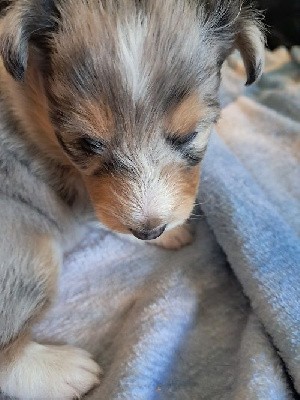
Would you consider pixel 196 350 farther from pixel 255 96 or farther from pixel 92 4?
pixel 255 96

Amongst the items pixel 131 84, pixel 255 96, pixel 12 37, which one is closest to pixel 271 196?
pixel 255 96

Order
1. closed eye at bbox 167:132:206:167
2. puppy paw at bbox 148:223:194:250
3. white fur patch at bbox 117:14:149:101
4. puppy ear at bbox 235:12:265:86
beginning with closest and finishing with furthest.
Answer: white fur patch at bbox 117:14:149:101, closed eye at bbox 167:132:206:167, puppy ear at bbox 235:12:265:86, puppy paw at bbox 148:223:194:250

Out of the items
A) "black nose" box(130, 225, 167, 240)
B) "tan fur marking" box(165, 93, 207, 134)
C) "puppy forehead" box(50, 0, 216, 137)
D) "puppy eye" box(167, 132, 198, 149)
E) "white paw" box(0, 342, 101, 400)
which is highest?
"puppy forehead" box(50, 0, 216, 137)

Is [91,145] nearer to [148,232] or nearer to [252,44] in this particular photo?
[148,232]

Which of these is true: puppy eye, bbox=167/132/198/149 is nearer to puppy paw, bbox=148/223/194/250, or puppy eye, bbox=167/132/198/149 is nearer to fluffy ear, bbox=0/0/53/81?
fluffy ear, bbox=0/0/53/81

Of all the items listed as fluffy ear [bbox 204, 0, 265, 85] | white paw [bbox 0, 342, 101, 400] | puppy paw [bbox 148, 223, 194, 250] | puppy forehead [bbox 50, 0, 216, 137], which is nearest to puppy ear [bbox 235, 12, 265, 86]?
fluffy ear [bbox 204, 0, 265, 85]
